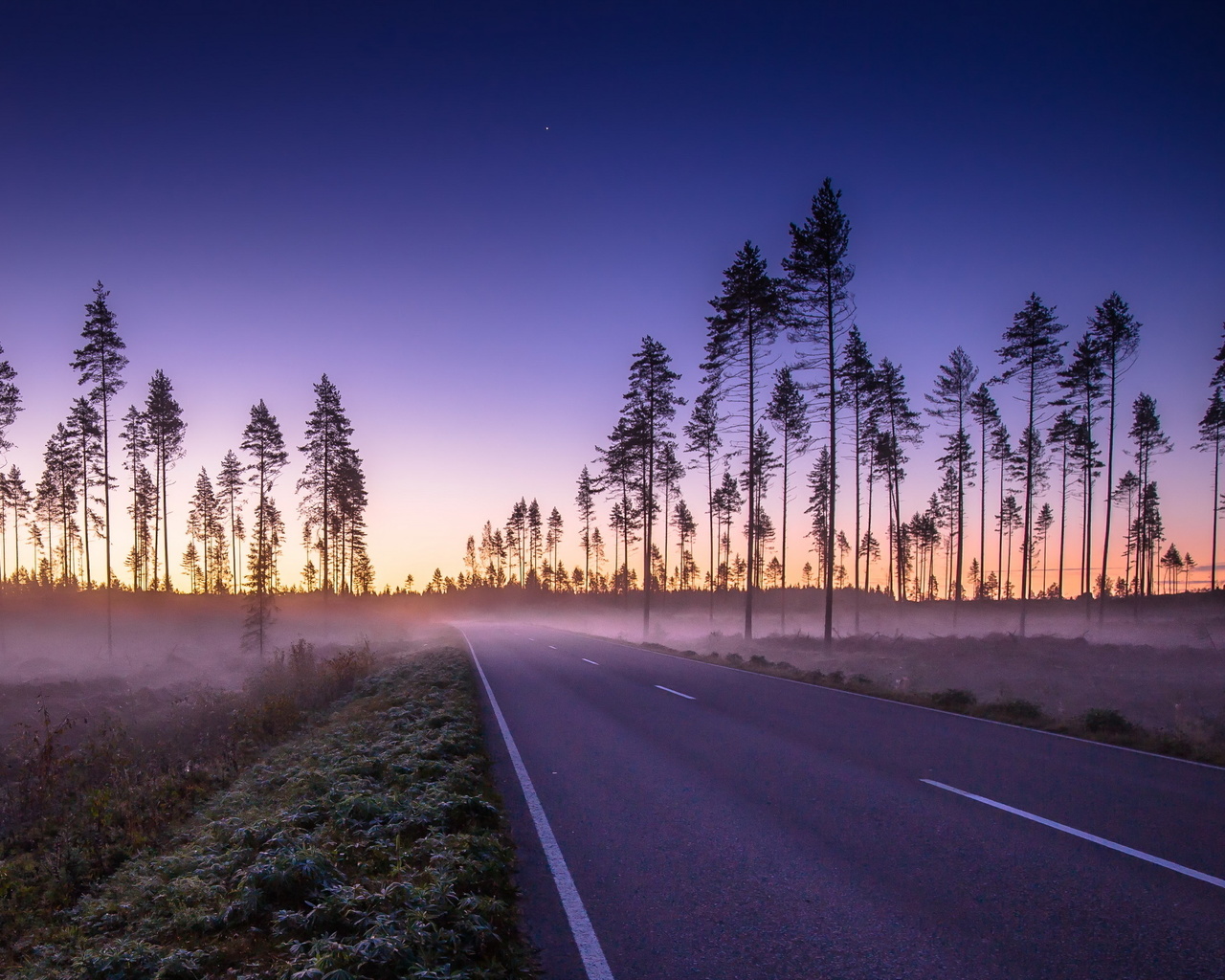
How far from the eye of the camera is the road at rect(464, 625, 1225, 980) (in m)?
3.96

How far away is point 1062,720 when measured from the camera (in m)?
12.3

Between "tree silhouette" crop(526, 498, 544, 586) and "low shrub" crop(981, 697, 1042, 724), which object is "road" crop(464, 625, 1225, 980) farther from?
"tree silhouette" crop(526, 498, 544, 586)

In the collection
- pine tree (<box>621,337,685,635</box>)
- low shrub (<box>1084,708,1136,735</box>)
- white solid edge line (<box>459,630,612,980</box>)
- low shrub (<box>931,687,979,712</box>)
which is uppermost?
pine tree (<box>621,337,685,635</box>)

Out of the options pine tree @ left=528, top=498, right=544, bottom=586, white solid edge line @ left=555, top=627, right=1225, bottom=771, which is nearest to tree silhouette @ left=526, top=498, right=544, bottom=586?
pine tree @ left=528, top=498, right=544, bottom=586

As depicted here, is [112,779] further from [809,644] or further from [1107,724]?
[809,644]

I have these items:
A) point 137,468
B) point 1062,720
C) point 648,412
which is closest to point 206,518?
point 137,468

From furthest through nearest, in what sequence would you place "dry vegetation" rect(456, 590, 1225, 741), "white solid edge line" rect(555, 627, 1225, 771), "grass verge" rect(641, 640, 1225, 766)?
"dry vegetation" rect(456, 590, 1225, 741), "grass verge" rect(641, 640, 1225, 766), "white solid edge line" rect(555, 627, 1225, 771)

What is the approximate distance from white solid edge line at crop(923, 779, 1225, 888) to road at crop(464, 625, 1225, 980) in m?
0.02

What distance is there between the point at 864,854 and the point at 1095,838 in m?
2.17

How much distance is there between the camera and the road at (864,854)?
396 cm

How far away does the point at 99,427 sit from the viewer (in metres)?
29.8

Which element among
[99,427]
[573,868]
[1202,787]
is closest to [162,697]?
[99,427]

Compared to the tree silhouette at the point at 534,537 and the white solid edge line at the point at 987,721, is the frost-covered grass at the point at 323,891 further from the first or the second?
the tree silhouette at the point at 534,537

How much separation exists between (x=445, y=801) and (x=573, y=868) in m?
1.70
